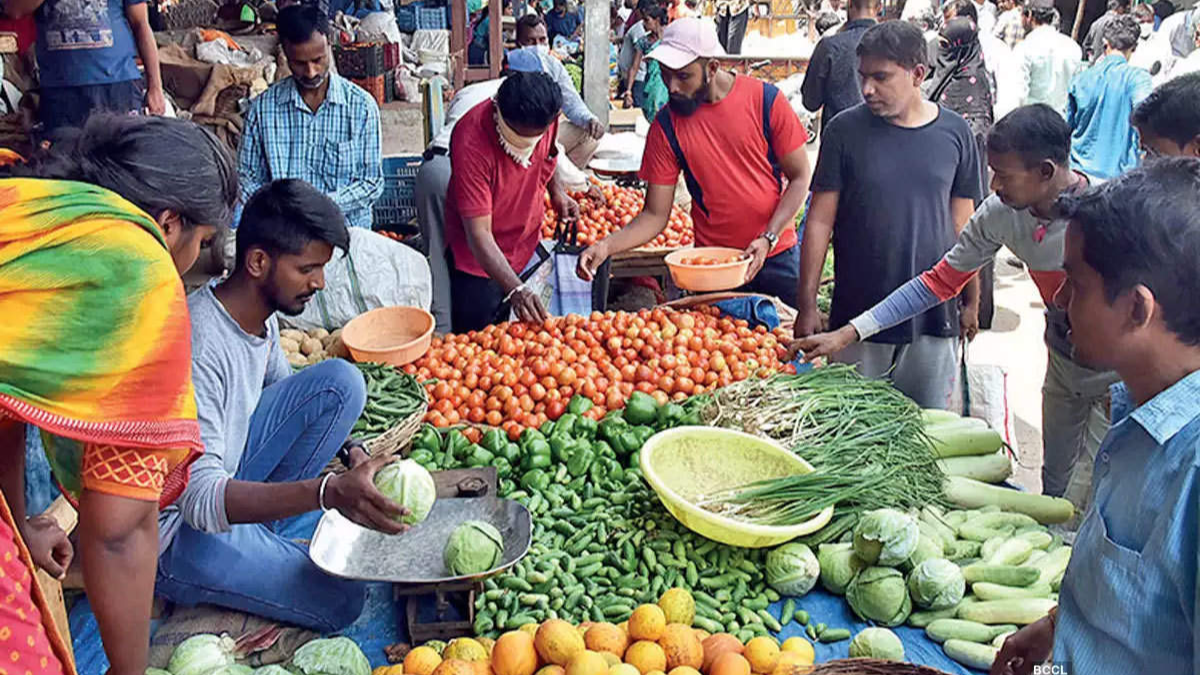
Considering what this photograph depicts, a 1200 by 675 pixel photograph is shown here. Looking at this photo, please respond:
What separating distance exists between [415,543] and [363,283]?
1839 millimetres

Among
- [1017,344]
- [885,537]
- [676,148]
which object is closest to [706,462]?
[885,537]

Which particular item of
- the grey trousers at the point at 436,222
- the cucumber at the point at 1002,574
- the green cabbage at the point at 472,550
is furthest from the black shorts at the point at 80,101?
the cucumber at the point at 1002,574

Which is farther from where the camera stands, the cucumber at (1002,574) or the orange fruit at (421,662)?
the cucumber at (1002,574)

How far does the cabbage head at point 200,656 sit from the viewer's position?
211 cm

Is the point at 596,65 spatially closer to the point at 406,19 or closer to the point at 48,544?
the point at 406,19

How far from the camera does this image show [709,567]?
256 centimetres

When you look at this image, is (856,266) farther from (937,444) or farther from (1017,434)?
(1017,434)

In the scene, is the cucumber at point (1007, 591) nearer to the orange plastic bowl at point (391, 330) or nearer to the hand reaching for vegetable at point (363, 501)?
the hand reaching for vegetable at point (363, 501)

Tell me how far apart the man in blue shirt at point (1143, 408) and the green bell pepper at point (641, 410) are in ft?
6.24

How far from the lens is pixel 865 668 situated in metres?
1.93

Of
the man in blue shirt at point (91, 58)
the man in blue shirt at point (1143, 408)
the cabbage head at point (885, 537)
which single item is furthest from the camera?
the man in blue shirt at point (91, 58)

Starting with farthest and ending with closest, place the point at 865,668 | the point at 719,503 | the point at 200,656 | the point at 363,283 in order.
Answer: the point at 363,283 < the point at 719,503 < the point at 200,656 < the point at 865,668

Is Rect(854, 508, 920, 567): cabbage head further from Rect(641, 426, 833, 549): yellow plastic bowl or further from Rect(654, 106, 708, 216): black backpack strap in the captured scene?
Rect(654, 106, 708, 216): black backpack strap

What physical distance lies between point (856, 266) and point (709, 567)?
1.68 m
